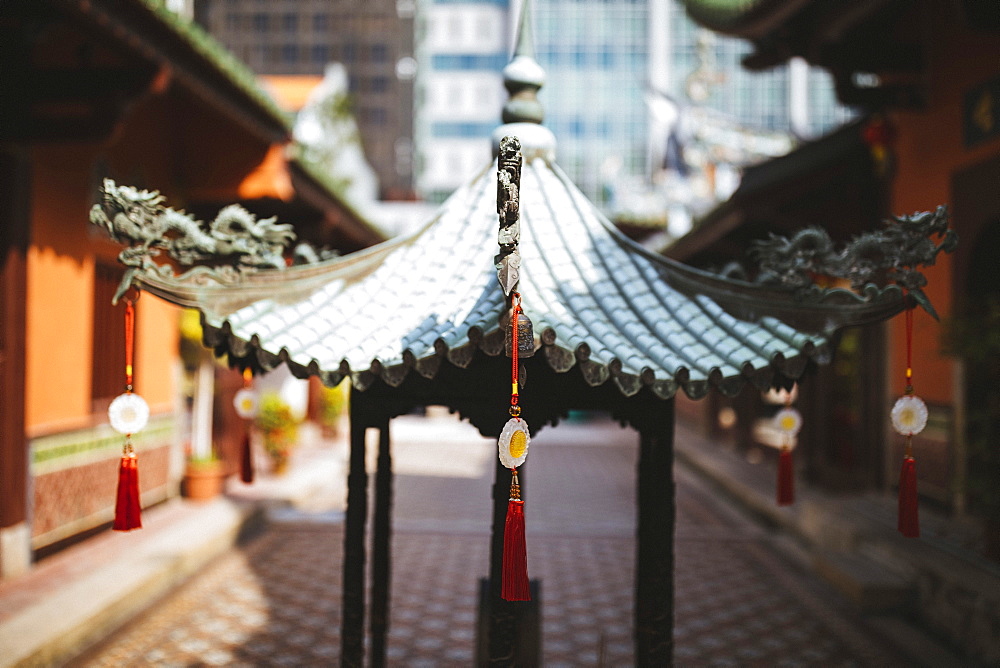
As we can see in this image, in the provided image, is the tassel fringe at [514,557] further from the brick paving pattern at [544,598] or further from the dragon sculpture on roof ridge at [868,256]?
the brick paving pattern at [544,598]

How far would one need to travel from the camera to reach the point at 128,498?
3.15 meters

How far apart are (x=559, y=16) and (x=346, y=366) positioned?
4715 centimetres

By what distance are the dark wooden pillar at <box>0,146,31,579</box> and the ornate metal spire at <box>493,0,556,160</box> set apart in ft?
19.1

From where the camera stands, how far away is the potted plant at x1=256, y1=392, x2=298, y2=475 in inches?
506

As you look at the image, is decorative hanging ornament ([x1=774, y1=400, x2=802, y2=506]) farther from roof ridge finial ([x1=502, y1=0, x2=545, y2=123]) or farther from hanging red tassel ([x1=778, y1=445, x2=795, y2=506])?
roof ridge finial ([x1=502, y1=0, x2=545, y2=123])

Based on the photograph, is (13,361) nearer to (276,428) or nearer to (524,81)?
(276,428)

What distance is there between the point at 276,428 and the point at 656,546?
10.4 m

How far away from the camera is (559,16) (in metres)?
45.6

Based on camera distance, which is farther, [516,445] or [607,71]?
[607,71]

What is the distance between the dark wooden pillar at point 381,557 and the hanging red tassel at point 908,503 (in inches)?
108

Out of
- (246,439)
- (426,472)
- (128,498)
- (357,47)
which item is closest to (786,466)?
(246,439)

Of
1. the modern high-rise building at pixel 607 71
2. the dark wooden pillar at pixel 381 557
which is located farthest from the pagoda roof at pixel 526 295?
the modern high-rise building at pixel 607 71

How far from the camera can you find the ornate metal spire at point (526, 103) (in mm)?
3785

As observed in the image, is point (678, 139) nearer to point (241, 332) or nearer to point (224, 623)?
point (224, 623)
